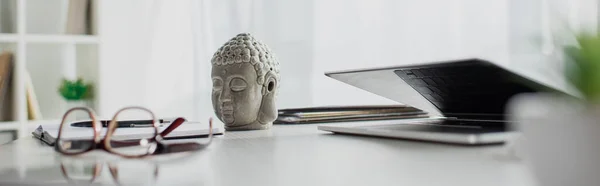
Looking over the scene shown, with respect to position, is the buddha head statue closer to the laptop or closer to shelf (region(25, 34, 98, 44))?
the laptop

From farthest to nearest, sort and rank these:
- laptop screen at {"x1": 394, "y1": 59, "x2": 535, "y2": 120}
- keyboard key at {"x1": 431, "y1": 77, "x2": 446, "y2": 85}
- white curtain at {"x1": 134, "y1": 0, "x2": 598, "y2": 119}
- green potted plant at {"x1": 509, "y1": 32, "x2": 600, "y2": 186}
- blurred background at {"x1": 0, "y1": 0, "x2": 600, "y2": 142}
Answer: white curtain at {"x1": 134, "y1": 0, "x2": 598, "y2": 119}
blurred background at {"x1": 0, "y1": 0, "x2": 600, "y2": 142}
keyboard key at {"x1": 431, "y1": 77, "x2": 446, "y2": 85}
laptop screen at {"x1": 394, "y1": 59, "x2": 535, "y2": 120}
green potted plant at {"x1": 509, "y1": 32, "x2": 600, "y2": 186}

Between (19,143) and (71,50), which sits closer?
(19,143)

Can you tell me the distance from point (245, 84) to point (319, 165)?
525mm

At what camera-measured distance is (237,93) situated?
1.11 meters

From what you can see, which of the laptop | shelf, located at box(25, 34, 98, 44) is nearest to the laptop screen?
the laptop

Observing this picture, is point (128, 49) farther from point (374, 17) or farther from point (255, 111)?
point (255, 111)

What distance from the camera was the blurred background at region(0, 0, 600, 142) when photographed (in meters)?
2.54

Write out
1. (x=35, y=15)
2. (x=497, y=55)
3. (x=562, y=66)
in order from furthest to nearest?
(x=35, y=15), (x=497, y=55), (x=562, y=66)

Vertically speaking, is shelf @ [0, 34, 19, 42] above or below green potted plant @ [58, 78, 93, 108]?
above

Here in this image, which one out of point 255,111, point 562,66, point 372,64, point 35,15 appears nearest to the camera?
point 562,66

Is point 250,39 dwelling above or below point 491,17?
below

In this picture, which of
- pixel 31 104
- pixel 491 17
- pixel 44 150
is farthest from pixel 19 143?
pixel 491 17

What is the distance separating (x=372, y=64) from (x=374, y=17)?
22 cm

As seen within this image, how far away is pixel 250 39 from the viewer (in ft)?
3.74
